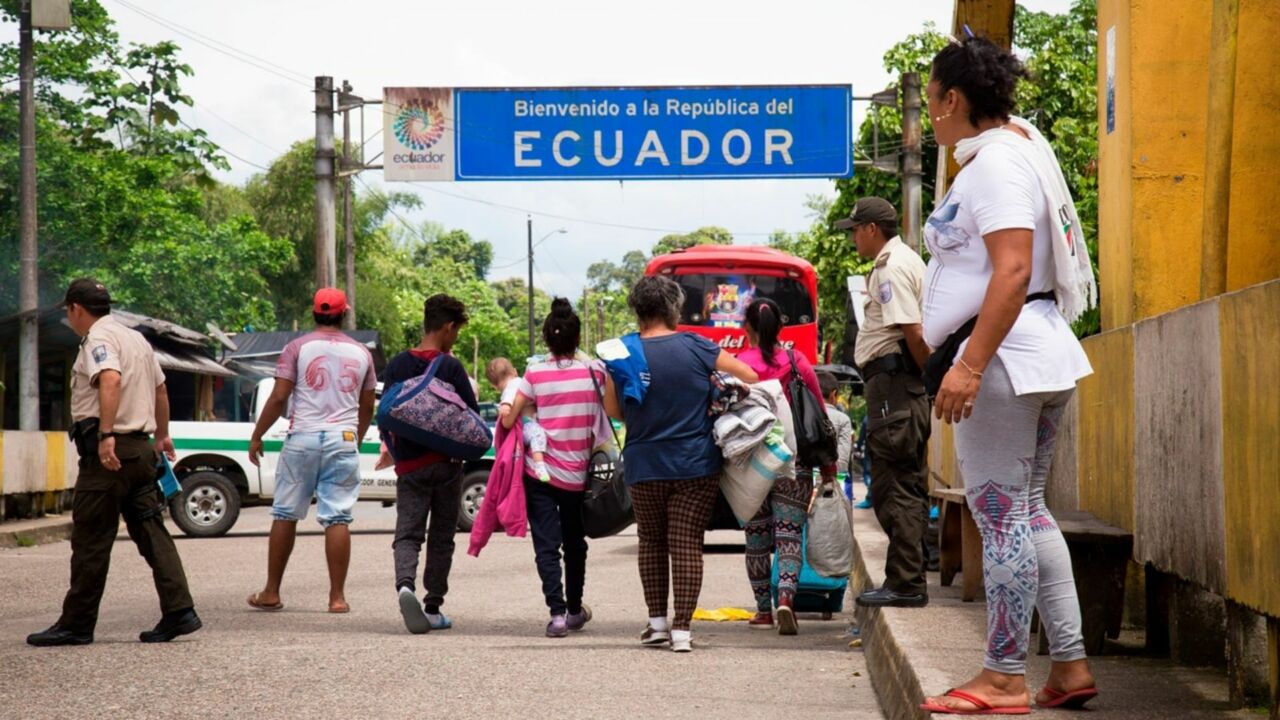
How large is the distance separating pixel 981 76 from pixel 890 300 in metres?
2.72

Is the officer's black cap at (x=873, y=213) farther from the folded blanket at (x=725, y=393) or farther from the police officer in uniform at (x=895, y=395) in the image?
the folded blanket at (x=725, y=393)

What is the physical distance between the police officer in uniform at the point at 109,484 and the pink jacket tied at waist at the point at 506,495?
1585 mm

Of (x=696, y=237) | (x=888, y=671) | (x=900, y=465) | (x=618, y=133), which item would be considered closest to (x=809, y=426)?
(x=900, y=465)

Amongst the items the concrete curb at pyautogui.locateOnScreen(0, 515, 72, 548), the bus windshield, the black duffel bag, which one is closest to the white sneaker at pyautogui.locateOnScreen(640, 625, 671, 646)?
the black duffel bag

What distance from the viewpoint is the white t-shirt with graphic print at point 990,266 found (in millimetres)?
4691

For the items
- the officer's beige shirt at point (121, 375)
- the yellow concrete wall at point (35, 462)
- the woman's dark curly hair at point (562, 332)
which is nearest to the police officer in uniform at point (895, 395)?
the woman's dark curly hair at point (562, 332)

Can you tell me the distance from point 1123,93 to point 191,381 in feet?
103

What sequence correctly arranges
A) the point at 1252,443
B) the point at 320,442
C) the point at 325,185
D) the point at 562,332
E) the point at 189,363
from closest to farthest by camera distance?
1. the point at 1252,443
2. the point at 562,332
3. the point at 320,442
4. the point at 325,185
5. the point at 189,363

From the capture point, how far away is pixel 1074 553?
6.35m

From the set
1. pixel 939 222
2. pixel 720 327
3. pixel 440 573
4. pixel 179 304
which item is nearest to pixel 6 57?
pixel 179 304

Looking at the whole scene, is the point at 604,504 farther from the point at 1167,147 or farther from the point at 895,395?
the point at 1167,147

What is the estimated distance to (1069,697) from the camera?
4844 mm

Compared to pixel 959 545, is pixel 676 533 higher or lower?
higher

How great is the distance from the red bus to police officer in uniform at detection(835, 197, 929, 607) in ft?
62.0
